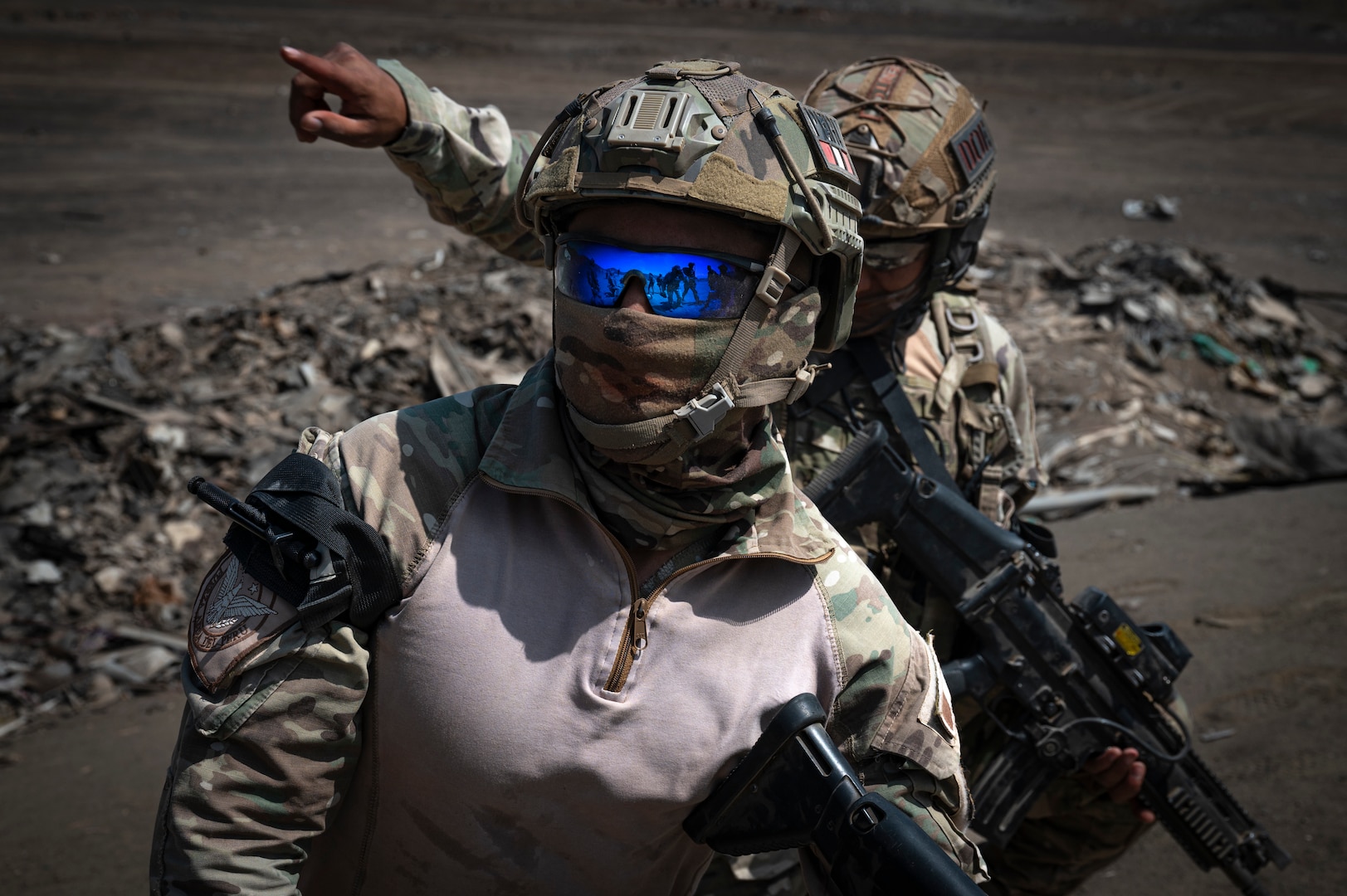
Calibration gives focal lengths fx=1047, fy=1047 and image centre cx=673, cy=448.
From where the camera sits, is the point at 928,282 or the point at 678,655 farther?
the point at 928,282

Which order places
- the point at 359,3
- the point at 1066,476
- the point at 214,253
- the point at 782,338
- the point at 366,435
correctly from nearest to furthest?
the point at 366,435, the point at 782,338, the point at 1066,476, the point at 214,253, the point at 359,3

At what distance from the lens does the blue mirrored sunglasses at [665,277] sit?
1686 millimetres

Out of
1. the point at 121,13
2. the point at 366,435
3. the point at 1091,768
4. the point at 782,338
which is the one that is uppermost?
the point at 782,338

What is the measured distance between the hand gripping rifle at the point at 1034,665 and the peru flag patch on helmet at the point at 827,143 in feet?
3.44

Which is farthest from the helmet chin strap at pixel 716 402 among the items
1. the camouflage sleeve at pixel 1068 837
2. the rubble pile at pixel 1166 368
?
the rubble pile at pixel 1166 368

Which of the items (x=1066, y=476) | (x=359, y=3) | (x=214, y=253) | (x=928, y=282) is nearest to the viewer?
(x=928, y=282)

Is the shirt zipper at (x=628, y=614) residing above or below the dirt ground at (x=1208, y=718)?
above

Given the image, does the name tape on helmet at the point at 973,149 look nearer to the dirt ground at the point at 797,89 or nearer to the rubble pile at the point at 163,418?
the dirt ground at the point at 797,89

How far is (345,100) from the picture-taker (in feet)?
8.00

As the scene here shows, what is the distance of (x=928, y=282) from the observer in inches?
122

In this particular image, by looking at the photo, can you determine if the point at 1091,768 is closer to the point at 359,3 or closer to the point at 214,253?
the point at 214,253

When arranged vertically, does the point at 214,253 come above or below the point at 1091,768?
below

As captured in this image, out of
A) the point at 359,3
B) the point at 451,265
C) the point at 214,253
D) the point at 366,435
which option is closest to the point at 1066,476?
the point at 451,265

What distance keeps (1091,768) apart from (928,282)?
155 cm
